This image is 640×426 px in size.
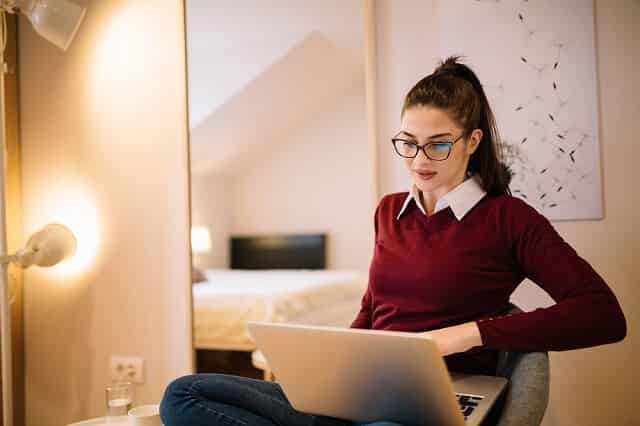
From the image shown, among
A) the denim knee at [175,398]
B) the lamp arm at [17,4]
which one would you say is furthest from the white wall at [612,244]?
the lamp arm at [17,4]

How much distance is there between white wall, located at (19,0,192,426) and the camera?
2.04m

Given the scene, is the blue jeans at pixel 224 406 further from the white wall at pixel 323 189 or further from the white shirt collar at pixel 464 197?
the white wall at pixel 323 189

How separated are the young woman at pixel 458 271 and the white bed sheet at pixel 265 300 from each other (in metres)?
0.39

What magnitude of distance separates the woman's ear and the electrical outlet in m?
1.41

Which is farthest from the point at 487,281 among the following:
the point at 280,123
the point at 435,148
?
the point at 280,123

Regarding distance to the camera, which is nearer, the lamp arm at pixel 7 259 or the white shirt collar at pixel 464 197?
the white shirt collar at pixel 464 197

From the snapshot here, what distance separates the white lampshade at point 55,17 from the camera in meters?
A: 1.78

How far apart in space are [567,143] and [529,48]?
29 centimetres

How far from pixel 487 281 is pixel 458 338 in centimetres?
20

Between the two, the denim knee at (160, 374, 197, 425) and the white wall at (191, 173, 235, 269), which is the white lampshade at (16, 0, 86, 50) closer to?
the white wall at (191, 173, 235, 269)

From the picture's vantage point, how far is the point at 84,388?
Result: 2.17 metres

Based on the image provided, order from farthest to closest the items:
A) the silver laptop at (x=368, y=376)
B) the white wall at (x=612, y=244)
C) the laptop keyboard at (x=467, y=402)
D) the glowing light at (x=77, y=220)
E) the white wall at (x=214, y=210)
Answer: the glowing light at (x=77, y=220) < the white wall at (x=214, y=210) < the white wall at (x=612, y=244) < the laptop keyboard at (x=467, y=402) < the silver laptop at (x=368, y=376)

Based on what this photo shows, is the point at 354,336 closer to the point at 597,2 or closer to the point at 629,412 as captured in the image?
the point at 629,412

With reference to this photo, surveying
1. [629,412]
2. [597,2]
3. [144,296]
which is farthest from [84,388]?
[597,2]
